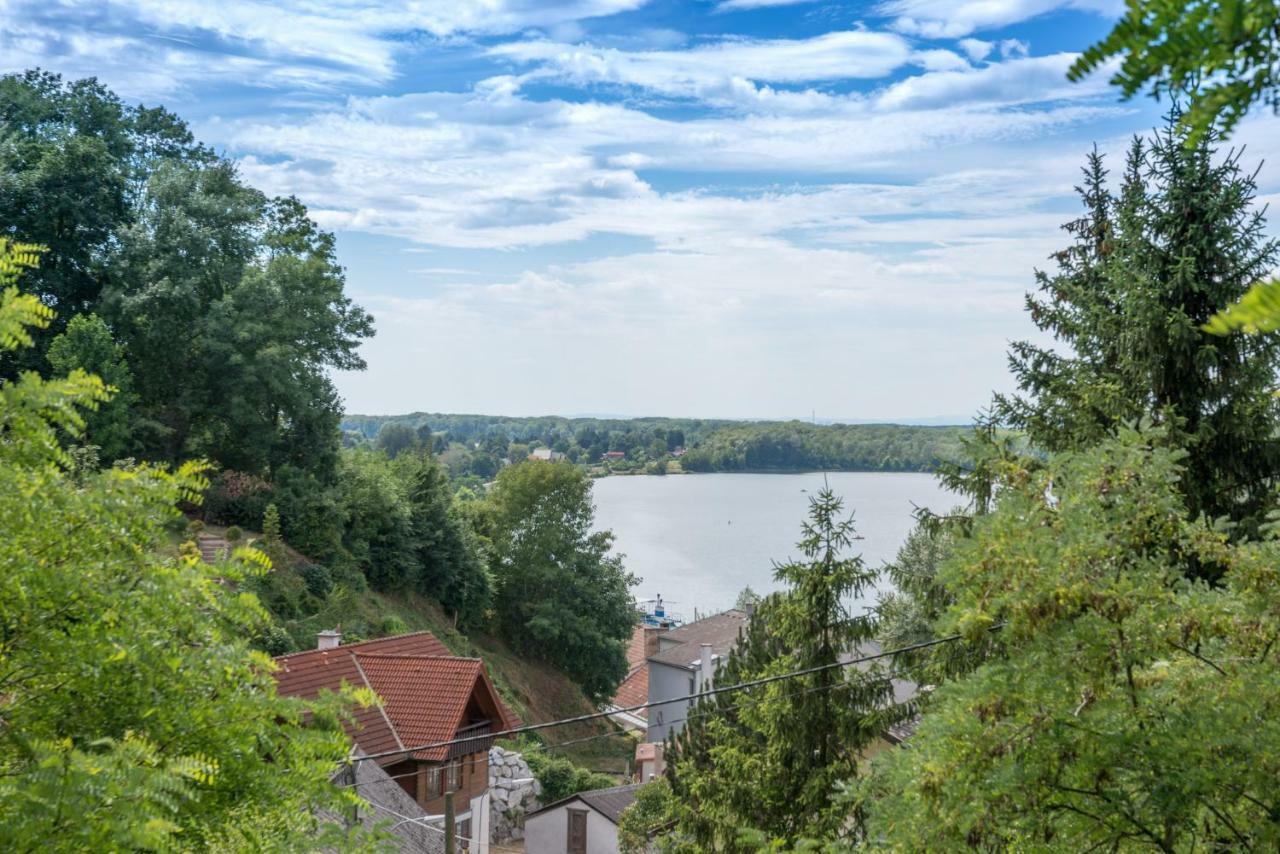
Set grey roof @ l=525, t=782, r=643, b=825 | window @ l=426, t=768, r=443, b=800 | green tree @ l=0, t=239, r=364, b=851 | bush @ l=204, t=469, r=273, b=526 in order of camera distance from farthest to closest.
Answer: bush @ l=204, t=469, r=273, b=526, grey roof @ l=525, t=782, r=643, b=825, window @ l=426, t=768, r=443, b=800, green tree @ l=0, t=239, r=364, b=851

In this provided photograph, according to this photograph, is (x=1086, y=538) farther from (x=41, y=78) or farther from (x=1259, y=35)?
(x=41, y=78)

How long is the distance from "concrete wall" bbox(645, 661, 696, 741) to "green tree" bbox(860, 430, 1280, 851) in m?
36.1

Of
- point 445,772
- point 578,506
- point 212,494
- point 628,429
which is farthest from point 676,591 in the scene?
point 628,429

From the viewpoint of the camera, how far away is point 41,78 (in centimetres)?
3447

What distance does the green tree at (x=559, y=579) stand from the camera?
4381 centimetres

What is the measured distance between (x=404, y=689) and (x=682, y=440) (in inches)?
4864

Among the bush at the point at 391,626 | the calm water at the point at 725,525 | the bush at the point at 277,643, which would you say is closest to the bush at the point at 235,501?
the bush at the point at 391,626

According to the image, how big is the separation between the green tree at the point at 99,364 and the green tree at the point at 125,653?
82.5ft

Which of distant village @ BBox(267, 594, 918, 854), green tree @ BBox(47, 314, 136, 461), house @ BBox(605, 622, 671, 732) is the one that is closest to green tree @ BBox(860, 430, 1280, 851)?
distant village @ BBox(267, 594, 918, 854)

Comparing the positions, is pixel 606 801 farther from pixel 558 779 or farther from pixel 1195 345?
pixel 1195 345

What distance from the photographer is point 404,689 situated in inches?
815

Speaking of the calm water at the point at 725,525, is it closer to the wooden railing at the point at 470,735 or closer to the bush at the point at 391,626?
the bush at the point at 391,626

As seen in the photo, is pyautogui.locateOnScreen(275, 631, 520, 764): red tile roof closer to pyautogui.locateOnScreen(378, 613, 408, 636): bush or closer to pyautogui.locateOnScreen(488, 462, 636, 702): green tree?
pyautogui.locateOnScreen(378, 613, 408, 636): bush

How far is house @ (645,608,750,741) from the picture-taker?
43250 mm
